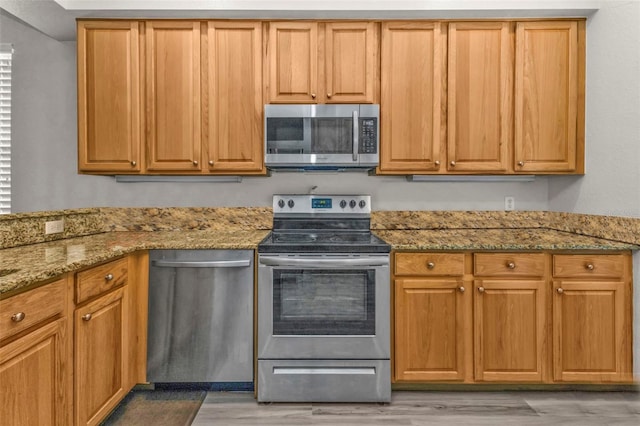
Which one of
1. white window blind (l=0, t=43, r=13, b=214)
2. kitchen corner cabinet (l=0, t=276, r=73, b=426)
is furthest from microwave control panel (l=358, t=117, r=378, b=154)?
white window blind (l=0, t=43, r=13, b=214)

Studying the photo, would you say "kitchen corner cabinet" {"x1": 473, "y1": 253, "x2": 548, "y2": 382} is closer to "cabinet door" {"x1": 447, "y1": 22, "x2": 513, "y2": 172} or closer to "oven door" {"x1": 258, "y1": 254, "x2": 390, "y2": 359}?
"oven door" {"x1": 258, "y1": 254, "x2": 390, "y2": 359}

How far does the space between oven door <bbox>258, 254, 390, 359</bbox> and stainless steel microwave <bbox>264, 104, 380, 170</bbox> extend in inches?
26.3

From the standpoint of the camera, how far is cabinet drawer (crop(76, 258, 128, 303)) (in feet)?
5.91

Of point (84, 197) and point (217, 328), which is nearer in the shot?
point (217, 328)

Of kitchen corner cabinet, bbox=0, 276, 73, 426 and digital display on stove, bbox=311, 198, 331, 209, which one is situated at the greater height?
digital display on stove, bbox=311, 198, 331, 209

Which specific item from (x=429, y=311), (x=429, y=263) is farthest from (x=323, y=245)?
(x=429, y=311)

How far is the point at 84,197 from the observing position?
3.04 m

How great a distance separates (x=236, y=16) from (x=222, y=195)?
121 cm

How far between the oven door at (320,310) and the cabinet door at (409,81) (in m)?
0.89

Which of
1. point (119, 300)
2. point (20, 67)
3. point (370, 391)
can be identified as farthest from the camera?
point (20, 67)

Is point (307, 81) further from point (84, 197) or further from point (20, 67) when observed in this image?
point (20, 67)

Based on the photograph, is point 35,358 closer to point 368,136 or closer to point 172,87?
point 172,87

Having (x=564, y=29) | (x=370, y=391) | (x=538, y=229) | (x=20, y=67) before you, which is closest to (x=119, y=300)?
(x=370, y=391)

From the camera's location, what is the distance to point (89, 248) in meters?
2.19
